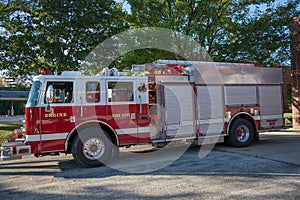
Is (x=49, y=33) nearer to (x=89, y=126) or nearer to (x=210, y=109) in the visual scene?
(x=89, y=126)

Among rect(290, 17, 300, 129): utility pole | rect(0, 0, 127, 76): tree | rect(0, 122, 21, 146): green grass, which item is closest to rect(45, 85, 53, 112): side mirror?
rect(0, 0, 127, 76): tree

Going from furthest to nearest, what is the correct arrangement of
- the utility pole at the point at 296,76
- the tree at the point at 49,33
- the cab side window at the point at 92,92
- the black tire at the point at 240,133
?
the utility pole at the point at 296,76 < the tree at the point at 49,33 < the black tire at the point at 240,133 < the cab side window at the point at 92,92

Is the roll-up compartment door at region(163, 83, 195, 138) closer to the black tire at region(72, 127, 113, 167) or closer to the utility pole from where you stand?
the black tire at region(72, 127, 113, 167)

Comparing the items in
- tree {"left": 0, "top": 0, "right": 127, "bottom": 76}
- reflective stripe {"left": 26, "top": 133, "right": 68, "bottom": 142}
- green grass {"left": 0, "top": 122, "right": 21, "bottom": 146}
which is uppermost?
tree {"left": 0, "top": 0, "right": 127, "bottom": 76}

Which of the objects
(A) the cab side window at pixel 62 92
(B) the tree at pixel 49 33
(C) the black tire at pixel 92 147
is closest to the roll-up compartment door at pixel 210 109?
(C) the black tire at pixel 92 147

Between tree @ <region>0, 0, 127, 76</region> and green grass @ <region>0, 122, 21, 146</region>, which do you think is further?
tree @ <region>0, 0, 127, 76</region>

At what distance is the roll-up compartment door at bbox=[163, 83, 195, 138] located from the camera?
852 centimetres

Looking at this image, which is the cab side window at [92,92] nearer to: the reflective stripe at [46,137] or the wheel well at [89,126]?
the wheel well at [89,126]

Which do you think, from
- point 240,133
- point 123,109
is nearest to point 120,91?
point 123,109

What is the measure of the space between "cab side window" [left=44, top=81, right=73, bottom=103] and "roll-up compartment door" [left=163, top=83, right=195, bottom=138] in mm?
2856

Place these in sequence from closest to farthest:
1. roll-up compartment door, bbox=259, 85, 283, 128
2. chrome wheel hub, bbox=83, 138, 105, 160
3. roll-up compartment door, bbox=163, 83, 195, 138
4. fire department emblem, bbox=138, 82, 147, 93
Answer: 1. chrome wheel hub, bbox=83, 138, 105, 160
2. fire department emblem, bbox=138, 82, 147, 93
3. roll-up compartment door, bbox=163, 83, 195, 138
4. roll-up compartment door, bbox=259, 85, 283, 128

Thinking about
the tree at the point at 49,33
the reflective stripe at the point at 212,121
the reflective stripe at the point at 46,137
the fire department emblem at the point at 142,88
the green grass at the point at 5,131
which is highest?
the tree at the point at 49,33

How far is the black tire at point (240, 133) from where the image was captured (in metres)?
9.67

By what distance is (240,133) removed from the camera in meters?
9.94
